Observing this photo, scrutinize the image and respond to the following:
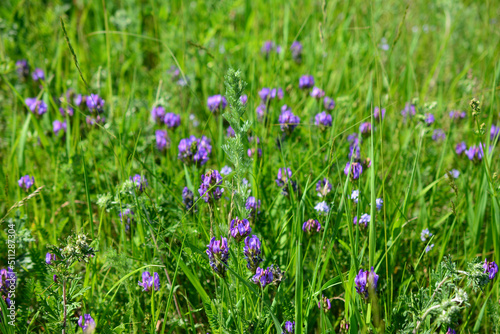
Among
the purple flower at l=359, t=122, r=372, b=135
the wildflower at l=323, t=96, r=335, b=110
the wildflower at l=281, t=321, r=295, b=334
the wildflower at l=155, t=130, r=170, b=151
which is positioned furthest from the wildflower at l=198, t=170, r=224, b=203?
the wildflower at l=323, t=96, r=335, b=110

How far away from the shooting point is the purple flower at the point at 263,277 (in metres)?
1.52

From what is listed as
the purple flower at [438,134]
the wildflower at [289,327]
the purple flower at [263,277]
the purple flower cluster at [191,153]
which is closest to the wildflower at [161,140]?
the purple flower cluster at [191,153]

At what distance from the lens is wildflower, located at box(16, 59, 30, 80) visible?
314 centimetres

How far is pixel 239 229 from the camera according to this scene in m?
1.47

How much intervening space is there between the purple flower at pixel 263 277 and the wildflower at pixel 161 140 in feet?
3.78

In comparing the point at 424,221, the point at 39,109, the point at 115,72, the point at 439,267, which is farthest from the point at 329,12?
the point at 439,267

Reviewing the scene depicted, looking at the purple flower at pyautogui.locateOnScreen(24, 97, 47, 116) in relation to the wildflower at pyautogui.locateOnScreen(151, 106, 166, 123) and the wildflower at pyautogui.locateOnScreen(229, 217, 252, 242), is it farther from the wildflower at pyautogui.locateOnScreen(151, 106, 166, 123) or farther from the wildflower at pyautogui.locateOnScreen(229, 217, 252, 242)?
the wildflower at pyautogui.locateOnScreen(229, 217, 252, 242)

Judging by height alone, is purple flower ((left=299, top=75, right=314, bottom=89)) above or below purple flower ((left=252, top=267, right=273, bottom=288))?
above

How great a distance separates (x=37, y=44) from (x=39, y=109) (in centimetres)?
108

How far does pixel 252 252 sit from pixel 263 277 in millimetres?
100

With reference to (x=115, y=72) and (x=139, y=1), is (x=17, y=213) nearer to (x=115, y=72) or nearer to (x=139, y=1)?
(x=115, y=72)

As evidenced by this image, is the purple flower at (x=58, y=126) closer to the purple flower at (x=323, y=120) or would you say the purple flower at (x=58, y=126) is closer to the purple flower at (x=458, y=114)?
the purple flower at (x=323, y=120)

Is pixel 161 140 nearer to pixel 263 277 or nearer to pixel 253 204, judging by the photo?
pixel 253 204

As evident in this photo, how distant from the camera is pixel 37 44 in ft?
11.4
